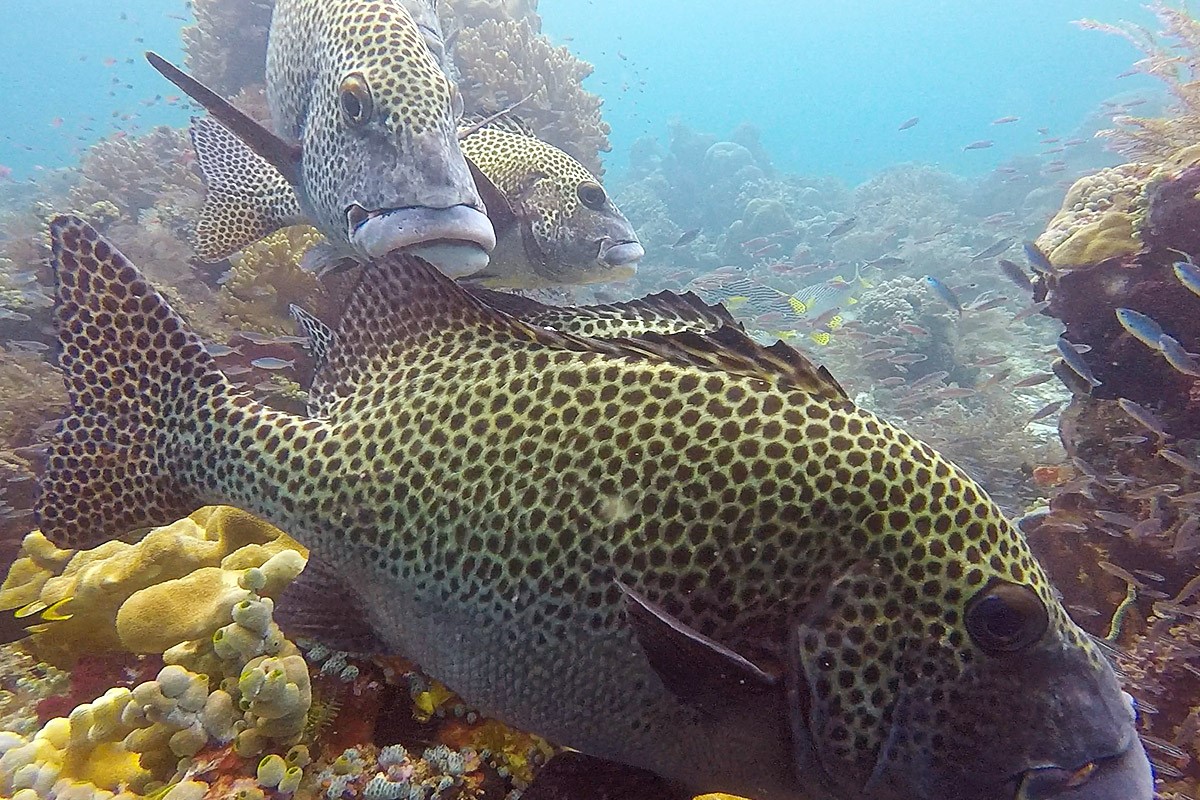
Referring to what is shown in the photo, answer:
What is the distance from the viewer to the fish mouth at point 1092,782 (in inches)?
57.4

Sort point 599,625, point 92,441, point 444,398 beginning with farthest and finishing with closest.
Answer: point 92,441 < point 444,398 < point 599,625

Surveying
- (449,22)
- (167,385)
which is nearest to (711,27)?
(449,22)

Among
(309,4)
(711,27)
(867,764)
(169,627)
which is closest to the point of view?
(867,764)

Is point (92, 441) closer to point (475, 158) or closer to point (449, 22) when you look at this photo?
point (475, 158)

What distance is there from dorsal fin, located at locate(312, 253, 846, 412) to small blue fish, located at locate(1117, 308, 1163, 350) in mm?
3518

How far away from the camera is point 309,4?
3770mm

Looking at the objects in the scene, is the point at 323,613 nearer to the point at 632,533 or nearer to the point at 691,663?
the point at 632,533

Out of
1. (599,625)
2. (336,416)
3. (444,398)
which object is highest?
(444,398)

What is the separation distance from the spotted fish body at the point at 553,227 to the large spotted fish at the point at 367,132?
97 centimetres

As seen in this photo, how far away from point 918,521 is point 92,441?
2454 millimetres

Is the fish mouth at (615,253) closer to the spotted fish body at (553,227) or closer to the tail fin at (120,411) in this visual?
the spotted fish body at (553,227)

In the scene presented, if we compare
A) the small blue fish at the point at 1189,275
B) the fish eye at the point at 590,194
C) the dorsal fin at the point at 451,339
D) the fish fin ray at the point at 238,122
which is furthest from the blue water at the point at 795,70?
the dorsal fin at the point at 451,339

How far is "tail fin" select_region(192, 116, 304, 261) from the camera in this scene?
14.4 feet

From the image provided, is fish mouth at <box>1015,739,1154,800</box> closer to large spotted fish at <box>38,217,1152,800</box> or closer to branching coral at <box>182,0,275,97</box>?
large spotted fish at <box>38,217,1152,800</box>
